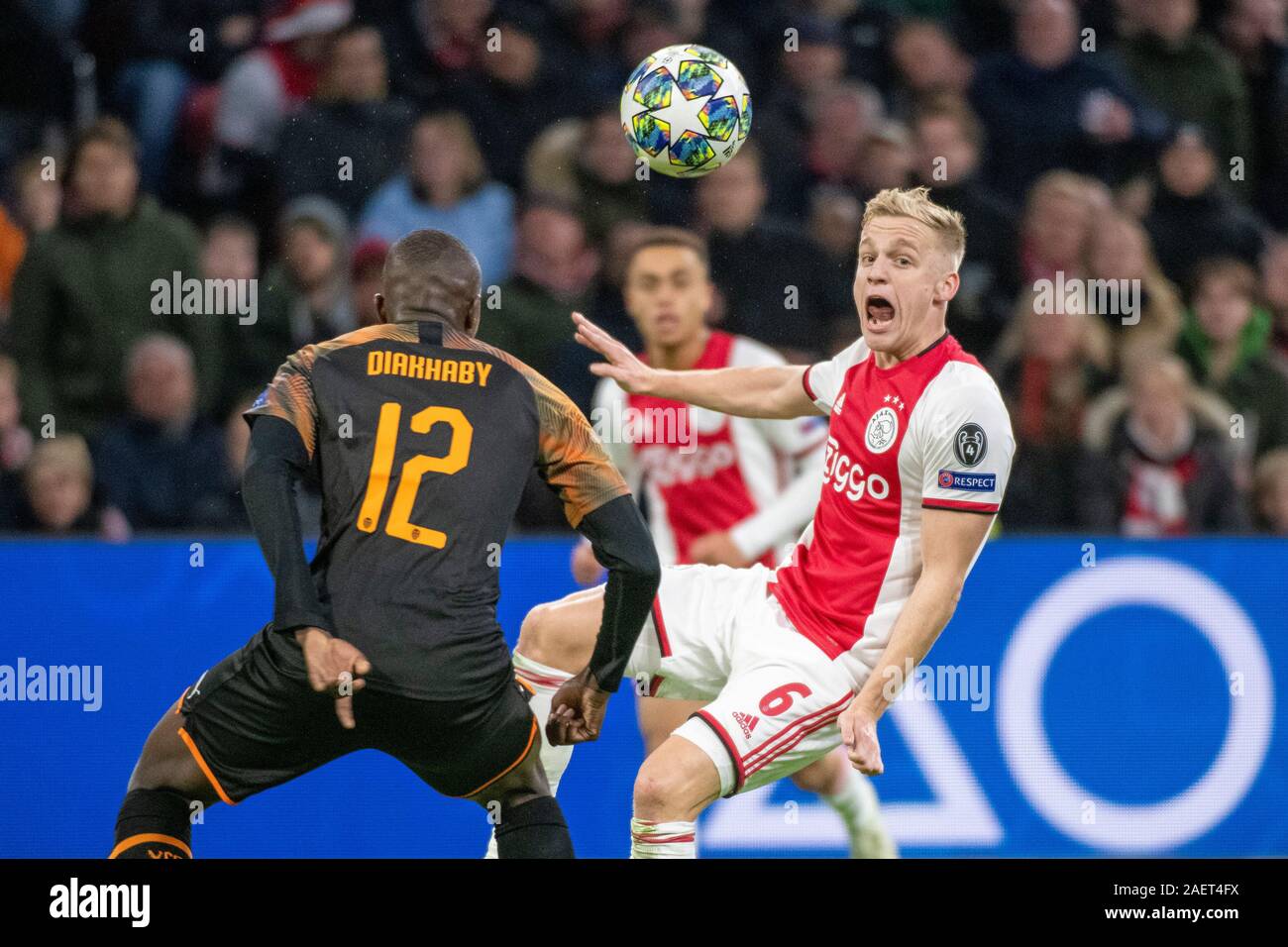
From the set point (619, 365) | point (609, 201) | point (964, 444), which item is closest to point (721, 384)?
point (619, 365)

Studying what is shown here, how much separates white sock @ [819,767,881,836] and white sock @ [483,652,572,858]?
1.50 meters

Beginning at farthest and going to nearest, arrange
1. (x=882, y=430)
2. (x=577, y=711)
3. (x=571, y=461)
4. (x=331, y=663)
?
(x=882, y=430)
(x=577, y=711)
(x=571, y=461)
(x=331, y=663)

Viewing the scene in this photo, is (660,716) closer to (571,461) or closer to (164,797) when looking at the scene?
(571,461)

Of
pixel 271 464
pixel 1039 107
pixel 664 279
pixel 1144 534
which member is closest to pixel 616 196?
pixel 664 279

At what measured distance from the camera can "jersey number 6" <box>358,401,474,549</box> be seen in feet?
15.1

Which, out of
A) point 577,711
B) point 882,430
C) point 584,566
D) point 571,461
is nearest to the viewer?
point 571,461

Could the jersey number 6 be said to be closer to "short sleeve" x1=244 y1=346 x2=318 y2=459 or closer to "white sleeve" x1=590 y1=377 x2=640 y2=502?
"short sleeve" x1=244 y1=346 x2=318 y2=459

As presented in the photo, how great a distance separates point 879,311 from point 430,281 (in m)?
1.27

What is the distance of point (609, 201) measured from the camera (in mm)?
8461

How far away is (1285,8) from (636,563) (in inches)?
240

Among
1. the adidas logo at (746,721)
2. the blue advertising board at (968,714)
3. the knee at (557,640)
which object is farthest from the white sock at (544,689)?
the blue advertising board at (968,714)

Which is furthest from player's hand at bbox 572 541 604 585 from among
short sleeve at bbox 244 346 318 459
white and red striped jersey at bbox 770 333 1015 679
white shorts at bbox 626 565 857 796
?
short sleeve at bbox 244 346 318 459

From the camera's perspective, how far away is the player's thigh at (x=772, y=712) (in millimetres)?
4992

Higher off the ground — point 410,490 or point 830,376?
point 830,376
